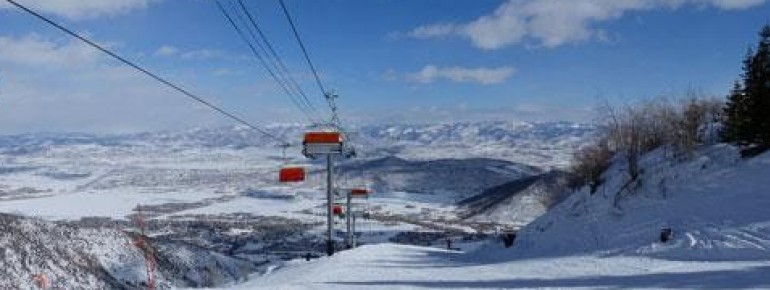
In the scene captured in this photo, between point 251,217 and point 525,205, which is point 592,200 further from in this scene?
point 251,217

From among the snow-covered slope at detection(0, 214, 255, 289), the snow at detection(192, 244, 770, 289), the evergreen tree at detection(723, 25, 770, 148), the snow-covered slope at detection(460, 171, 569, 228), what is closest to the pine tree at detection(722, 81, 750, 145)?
the evergreen tree at detection(723, 25, 770, 148)

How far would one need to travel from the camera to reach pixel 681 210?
3003cm

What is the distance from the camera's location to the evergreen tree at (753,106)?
3412 centimetres

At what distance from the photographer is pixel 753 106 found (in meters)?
35.2

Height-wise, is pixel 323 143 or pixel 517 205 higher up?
pixel 323 143

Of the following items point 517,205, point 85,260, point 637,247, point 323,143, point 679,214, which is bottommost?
point 85,260

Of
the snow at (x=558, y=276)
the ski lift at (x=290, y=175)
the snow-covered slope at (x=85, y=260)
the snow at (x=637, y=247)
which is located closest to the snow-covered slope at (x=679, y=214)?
the snow at (x=637, y=247)

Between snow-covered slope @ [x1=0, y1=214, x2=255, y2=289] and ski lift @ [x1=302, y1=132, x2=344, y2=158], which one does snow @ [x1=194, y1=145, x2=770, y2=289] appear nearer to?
ski lift @ [x1=302, y1=132, x2=344, y2=158]

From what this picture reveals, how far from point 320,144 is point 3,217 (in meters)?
25.8

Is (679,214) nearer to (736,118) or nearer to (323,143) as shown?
(736,118)

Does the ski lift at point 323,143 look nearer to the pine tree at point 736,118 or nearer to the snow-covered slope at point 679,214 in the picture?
the snow-covered slope at point 679,214

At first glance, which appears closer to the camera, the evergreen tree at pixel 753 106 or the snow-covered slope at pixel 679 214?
the snow-covered slope at pixel 679 214

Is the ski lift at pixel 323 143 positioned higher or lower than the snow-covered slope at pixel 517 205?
higher

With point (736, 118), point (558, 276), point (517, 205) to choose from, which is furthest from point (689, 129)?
point (517, 205)
